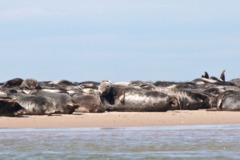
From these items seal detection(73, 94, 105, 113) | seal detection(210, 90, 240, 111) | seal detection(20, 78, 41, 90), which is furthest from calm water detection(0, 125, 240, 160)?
seal detection(20, 78, 41, 90)

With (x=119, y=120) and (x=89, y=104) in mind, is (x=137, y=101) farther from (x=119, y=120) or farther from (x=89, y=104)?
(x=119, y=120)

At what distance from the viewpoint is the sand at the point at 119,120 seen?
12.6 m

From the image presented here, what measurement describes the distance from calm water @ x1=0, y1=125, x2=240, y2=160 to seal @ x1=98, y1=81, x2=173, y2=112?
4.17 meters

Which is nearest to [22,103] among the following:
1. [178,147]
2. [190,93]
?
[190,93]

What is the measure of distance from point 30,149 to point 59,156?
95cm

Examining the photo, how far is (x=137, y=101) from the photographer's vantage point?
16.2m

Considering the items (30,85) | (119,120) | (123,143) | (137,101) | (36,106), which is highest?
(30,85)

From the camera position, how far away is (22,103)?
1433 centimetres

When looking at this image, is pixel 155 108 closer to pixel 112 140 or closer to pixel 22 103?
pixel 22 103

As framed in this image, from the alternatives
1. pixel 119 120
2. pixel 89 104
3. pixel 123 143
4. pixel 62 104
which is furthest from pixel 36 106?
pixel 123 143

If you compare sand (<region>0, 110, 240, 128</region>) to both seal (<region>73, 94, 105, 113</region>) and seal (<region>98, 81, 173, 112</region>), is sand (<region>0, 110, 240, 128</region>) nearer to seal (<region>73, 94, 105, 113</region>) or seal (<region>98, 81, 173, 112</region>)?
seal (<region>73, 94, 105, 113</region>)

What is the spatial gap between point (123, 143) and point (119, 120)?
442cm

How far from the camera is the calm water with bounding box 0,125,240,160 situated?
24.9ft

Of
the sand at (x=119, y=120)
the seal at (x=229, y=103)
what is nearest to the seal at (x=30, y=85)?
the sand at (x=119, y=120)
